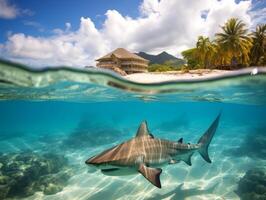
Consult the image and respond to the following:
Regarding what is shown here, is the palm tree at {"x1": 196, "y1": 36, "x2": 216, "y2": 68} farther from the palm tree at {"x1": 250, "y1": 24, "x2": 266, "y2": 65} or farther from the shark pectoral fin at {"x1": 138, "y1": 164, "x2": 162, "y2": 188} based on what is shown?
the shark pectoral fin at {"x1": 138, "y1": 164, "x2": 162, "y2": 188}

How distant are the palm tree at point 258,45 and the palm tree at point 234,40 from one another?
161 centimetres

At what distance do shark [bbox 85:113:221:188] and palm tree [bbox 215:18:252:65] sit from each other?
44.4 meters

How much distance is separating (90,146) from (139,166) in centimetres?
→ 1408

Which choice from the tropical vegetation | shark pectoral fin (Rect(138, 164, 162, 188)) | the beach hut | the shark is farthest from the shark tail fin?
the beach hut

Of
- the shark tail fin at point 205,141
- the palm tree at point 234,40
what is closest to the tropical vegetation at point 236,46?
the palm tree at point 234,40

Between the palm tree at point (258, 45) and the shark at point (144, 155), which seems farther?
the palm tree at point (258, 45)

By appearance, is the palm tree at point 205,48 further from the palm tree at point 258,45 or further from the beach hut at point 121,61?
the beach hut at point 121,61

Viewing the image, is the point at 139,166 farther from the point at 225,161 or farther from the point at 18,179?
the point at 225,161

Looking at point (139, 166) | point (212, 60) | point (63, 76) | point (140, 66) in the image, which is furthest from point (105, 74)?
point (140, 66)

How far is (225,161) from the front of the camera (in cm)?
1470

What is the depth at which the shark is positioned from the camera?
6.06 m

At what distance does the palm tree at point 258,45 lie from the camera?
49.4 meters

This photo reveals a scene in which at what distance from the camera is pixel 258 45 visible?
49906 mm

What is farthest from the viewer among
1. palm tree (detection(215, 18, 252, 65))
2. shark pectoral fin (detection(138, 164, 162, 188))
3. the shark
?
palm tree (detection(215, 18, 252, 65))
